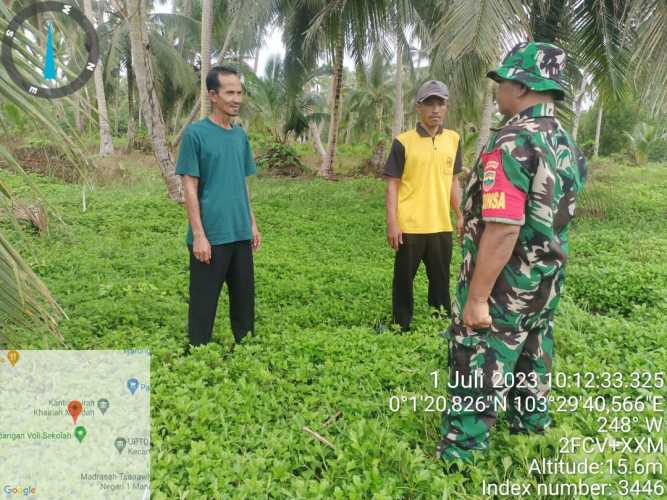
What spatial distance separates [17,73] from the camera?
1370mm

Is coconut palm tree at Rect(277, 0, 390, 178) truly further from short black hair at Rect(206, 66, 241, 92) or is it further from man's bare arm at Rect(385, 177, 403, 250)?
short black hair at Rect(206, 66, 241, 92)

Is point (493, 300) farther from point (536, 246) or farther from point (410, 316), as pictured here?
point (410, 316)

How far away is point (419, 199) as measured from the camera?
143 inches

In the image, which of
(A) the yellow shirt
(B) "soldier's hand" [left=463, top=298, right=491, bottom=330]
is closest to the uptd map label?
(B) "soldier's hand" [left=463, top=298, right=491, bottom=330]

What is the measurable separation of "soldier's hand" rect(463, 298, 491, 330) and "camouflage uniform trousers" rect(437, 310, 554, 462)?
0.24 ft

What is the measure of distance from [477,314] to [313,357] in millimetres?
1499

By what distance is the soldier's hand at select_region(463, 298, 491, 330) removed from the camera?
192cm

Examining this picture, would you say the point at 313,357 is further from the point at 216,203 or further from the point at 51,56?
the point at 51,56

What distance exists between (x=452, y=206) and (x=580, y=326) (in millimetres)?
1311

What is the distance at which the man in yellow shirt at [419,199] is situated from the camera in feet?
11.8

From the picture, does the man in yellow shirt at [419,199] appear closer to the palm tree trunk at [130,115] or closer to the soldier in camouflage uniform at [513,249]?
the soldier in camouflage uniform at [513,249]

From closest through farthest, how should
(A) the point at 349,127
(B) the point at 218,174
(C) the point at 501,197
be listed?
(C) the point at 501,197 → (B) the point at 218,174 → (A) the point at 349,127

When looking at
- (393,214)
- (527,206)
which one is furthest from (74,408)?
(393,214)

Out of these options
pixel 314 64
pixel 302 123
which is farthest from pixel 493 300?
pixel 302 123
